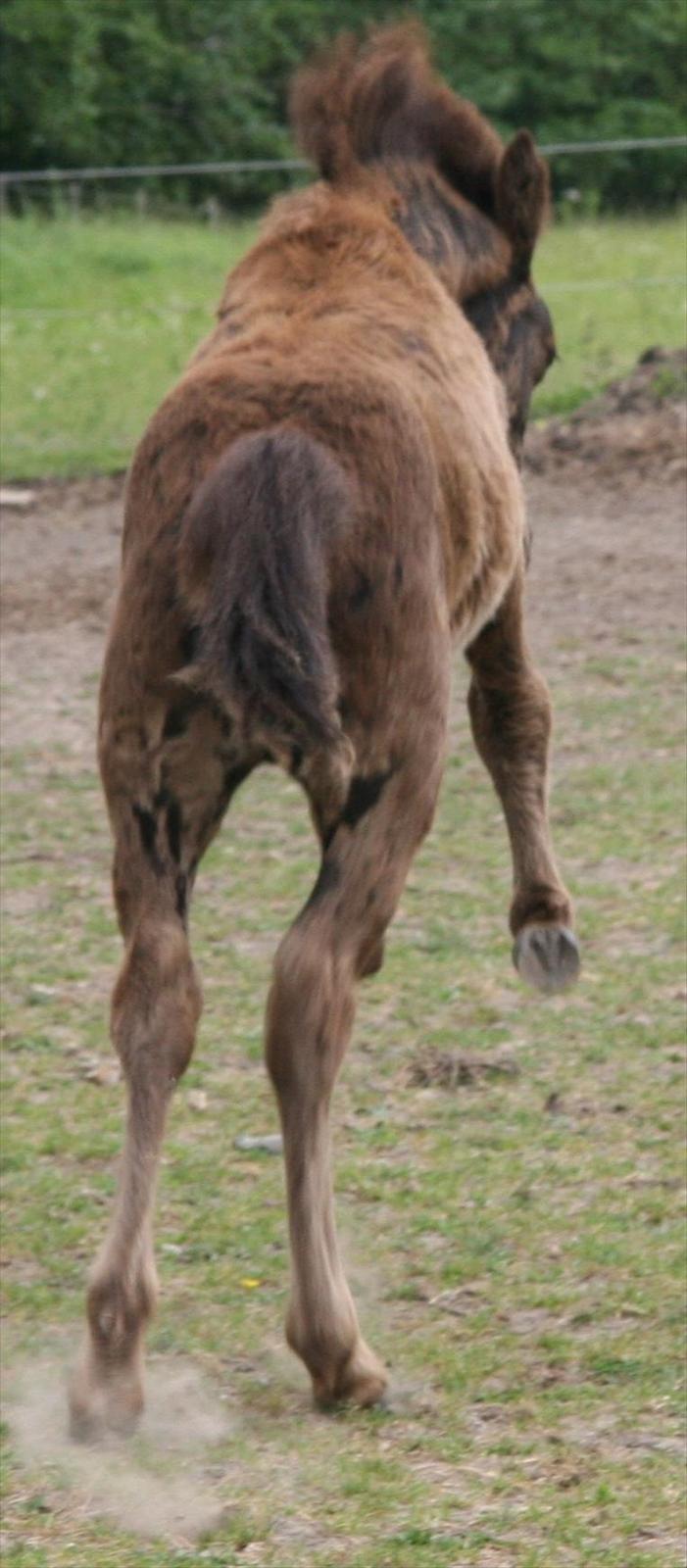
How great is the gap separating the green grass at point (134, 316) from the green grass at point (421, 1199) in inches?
256

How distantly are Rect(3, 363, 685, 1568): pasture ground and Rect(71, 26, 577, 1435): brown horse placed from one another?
0.23 meters

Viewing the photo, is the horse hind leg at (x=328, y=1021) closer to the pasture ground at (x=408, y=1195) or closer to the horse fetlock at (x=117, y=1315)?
the pasture ground at (x=408, y=1195)

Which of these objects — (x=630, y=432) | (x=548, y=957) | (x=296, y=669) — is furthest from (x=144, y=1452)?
(x=630, y=432)

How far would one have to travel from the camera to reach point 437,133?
513 cm

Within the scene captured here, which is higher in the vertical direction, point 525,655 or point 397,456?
point 397,456

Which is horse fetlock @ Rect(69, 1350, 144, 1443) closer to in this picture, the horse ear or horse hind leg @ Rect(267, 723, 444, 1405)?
horse hind leg @ Rect(267, 723, 444, 1405)

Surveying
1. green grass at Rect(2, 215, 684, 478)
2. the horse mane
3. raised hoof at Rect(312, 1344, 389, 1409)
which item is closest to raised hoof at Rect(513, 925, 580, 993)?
raised hoof at Rect(312, 1344, 389, 1409)

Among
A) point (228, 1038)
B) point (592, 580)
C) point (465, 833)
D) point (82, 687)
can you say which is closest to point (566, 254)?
point (592, 580)

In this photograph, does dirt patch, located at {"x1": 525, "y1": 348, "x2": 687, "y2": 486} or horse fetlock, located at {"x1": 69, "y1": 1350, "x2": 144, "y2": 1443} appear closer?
horse fetlock, located at {"x1": 69, "y1": 1350, "x2": 144, "y2": 1443}

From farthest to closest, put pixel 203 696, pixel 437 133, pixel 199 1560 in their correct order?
pixel 437 133 < pixel 203 696 < pixel 199 1560

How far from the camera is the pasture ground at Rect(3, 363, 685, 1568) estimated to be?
11.9ft

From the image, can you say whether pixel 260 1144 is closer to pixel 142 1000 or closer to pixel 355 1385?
pixel 355 1385

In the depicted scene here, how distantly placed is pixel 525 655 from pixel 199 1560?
2.48 metres

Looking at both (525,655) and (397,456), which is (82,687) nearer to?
(525,655)
